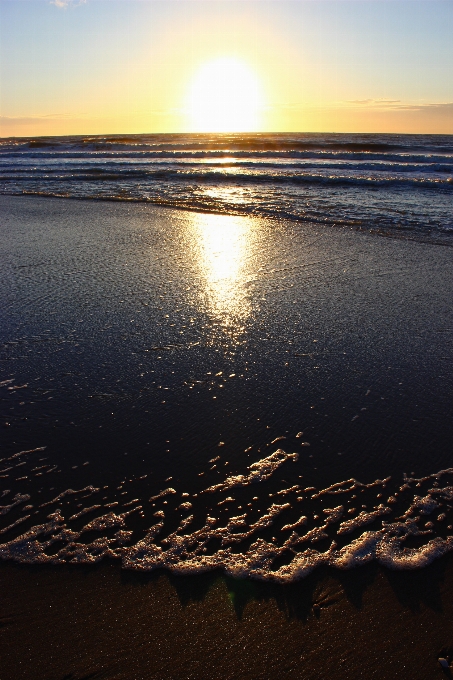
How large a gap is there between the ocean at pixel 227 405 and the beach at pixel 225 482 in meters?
0.01

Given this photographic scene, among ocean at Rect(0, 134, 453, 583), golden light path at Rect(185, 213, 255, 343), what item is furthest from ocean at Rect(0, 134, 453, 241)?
ocean at Rect(0, 134, 453, 583)

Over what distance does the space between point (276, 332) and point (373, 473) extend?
1980 mm

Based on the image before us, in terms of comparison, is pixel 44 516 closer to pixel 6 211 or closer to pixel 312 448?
pixel 312 448

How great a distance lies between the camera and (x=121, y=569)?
2.24 metres

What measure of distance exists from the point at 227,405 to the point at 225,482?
759mm

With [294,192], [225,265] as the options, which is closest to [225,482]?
[225,265]

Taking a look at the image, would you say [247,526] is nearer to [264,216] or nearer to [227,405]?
[227,405]

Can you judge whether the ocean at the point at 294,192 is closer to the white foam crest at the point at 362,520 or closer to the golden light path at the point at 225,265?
the golden light path at the point at 225,265

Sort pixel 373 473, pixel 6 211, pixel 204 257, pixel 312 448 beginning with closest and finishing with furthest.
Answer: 1. pixel 373 473
2. pixel 312 448
3. pixel 204 257
4. pixel 6 211

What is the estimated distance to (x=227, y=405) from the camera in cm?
341

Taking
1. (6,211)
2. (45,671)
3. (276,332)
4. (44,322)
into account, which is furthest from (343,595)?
(6,211)

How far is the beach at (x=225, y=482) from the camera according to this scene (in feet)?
6.36

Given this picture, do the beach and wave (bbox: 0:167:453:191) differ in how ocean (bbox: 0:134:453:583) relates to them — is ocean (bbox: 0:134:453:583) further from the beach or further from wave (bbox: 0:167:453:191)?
wave (bbox: 0:167:453:191)

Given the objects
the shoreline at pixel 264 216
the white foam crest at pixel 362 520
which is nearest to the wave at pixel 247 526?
the white foam crest at pixel 362 520
